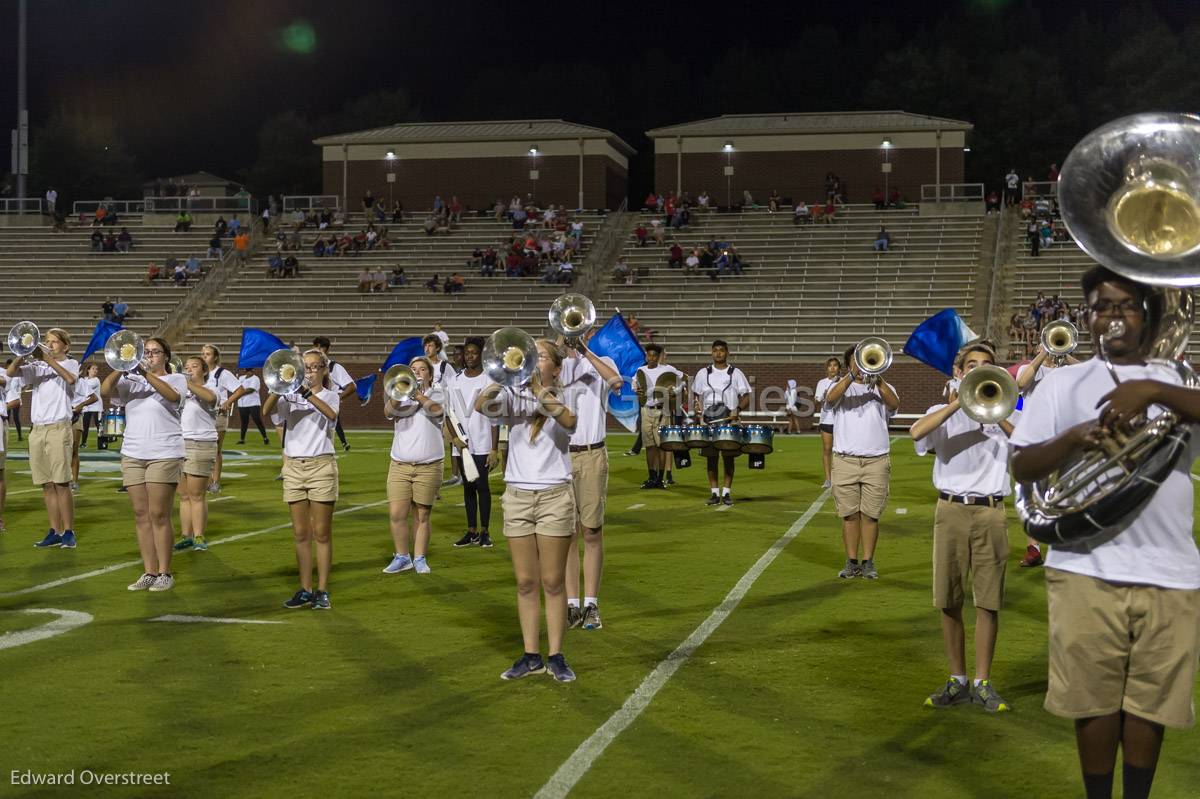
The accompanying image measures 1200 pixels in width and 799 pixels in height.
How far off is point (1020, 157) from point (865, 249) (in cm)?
2811

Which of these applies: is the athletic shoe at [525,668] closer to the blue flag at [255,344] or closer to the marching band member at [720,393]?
the marching band member at [720,393]

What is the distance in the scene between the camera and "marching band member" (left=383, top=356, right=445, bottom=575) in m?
10.1

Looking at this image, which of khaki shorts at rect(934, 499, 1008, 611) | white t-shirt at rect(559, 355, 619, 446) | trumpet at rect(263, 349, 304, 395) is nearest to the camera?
khaki shorts at rect(934, 499, 1008, 611)

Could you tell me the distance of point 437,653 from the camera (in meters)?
7.38

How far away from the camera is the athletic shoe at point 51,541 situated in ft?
37.9

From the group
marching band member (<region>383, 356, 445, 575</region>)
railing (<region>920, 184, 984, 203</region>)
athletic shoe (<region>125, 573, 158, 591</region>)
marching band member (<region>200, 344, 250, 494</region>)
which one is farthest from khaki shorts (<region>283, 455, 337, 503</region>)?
railing (<region>920, 184, 984, 203</region>)

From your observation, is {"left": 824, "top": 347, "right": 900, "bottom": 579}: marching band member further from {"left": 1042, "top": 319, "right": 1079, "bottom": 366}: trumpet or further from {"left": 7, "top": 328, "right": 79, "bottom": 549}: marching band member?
{"left": 7, "top": 328, "right": 79, "bottom": 549}: marching band member

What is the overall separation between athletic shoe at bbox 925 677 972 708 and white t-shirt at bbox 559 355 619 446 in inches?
105

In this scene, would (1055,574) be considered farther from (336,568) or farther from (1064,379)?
(336,568)

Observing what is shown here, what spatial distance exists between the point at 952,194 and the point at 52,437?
111ft

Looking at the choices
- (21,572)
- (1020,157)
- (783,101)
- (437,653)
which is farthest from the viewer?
(783,101)

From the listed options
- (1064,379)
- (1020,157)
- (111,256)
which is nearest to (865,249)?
(111,256)

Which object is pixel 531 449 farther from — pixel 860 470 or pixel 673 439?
pixel 673 439

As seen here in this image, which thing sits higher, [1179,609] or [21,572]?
[1179,609]
